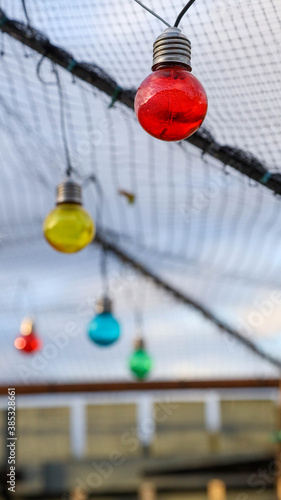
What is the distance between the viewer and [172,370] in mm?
5773

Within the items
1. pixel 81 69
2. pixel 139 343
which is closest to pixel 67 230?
pixel 81 69

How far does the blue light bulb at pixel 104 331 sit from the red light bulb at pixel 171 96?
5.77 feet

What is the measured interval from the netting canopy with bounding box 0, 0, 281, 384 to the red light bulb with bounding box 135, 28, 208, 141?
25.7 inches

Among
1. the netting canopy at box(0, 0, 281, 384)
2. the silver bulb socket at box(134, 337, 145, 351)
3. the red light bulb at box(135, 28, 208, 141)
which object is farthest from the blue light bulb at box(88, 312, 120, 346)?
the red light bulb at box(135, 28, 208, 141)

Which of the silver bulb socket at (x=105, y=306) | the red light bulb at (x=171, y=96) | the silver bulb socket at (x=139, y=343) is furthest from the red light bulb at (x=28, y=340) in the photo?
the red light bulb at (x=171, y=96)

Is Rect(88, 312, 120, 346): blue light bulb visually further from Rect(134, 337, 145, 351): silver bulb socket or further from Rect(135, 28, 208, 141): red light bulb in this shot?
Rect(135, 28, 208, 141): red light bulb

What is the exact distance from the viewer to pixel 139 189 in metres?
3.07

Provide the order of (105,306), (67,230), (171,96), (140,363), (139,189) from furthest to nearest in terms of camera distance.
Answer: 1. (140,363)
2. (139,189)
3. (105,306)
4. (67,230)
5. (171,96)

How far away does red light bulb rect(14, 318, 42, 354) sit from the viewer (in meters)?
3.99

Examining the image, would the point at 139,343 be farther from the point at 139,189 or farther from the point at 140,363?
the point at 139,189

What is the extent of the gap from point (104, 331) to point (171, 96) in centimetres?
183

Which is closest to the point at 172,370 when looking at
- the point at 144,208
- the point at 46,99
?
the point at 144,208

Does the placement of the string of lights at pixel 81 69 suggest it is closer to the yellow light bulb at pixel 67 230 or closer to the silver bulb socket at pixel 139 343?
the yellow light bulb at pixel 67 230

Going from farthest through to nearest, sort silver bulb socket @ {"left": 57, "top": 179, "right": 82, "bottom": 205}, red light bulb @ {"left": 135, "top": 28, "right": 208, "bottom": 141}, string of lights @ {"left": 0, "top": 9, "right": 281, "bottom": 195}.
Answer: silver bulb socket @ {"left": 57, "top": 179, "right": 82, "bottom": 205} → string of lights @ {"left": 0, "top": 9, "right": 281, "bottom": 195} → red light bulb @ {"left": 135, "top": 28, "right": 208, "bottom": 141}
